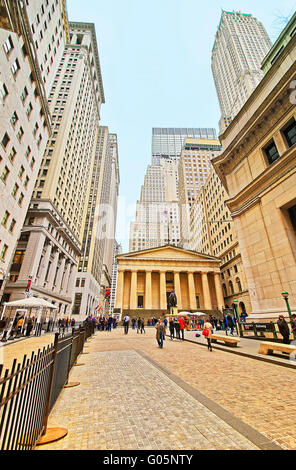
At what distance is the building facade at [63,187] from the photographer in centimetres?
3394

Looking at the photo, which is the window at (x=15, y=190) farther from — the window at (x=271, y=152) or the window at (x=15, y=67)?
the window at (x=271, y=152)

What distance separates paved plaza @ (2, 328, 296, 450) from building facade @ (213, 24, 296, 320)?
7892 mm

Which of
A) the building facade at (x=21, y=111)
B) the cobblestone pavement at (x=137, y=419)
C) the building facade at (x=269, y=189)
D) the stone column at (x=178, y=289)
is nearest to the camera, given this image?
the cobblestone pavement at (x=137, y=419)

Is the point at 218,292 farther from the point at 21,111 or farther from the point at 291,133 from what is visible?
the point at 21,111

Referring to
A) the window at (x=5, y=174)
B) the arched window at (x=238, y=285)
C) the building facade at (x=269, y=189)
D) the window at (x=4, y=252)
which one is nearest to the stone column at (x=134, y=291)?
the arched window at (x=238, y=285)

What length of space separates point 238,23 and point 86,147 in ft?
315

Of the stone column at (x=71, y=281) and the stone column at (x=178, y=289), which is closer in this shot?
the stone column at (x=178, y=289)

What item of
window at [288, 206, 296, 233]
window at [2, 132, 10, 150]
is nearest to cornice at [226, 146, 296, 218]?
window at [288, 206, 296, 233]

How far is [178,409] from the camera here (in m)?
3.82

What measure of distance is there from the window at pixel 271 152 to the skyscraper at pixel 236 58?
232 feet

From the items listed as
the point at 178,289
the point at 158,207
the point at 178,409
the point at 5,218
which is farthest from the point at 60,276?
the point at 158,207

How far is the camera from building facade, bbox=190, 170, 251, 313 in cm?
4429

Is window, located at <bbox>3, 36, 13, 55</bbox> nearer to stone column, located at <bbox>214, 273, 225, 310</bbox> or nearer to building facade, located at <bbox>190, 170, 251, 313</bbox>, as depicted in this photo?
building facade, located at <bbox>190, 170, 251, 313</bbox>

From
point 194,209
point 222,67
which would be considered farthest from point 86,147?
point 222,67
